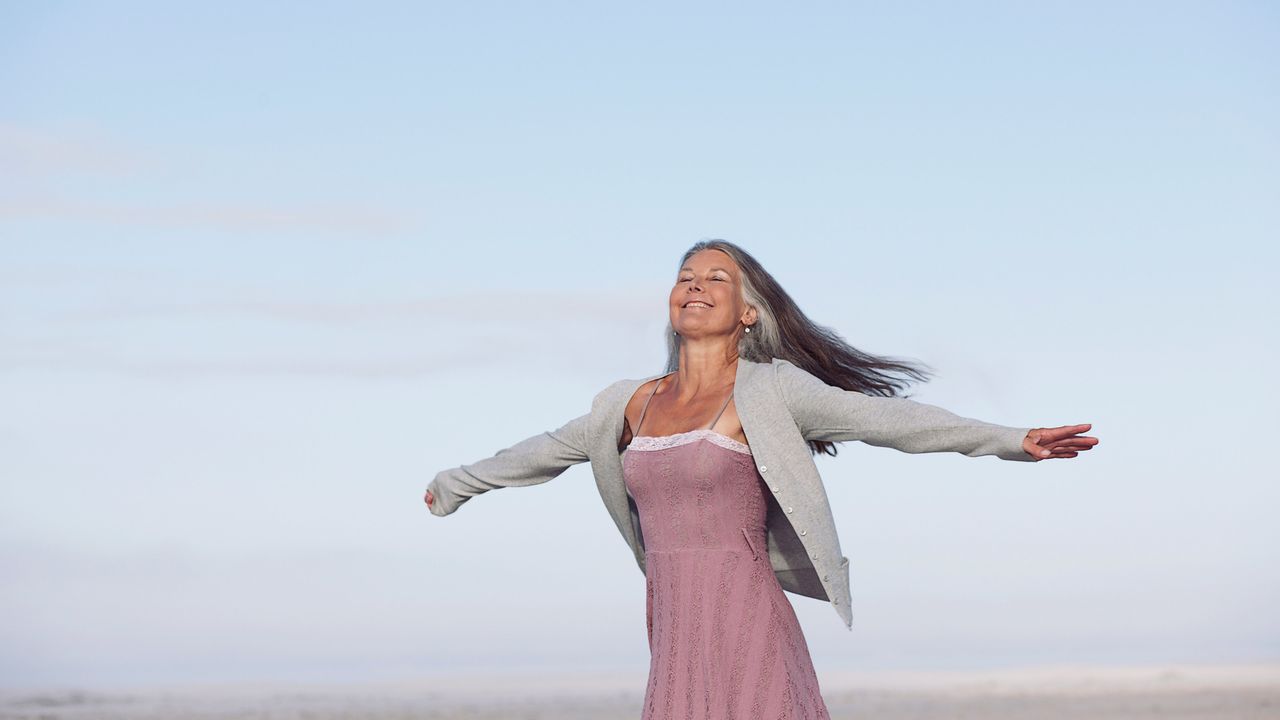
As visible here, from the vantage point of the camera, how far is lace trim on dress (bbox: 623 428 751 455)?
5934mm

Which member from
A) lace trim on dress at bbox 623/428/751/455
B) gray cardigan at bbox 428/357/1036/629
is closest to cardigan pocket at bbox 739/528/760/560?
gray cardigan at bbox 428/357/1036/629

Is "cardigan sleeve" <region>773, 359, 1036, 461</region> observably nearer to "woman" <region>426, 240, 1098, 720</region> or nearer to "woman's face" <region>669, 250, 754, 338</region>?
"woman" <region>426, 240, 1098, 720</region>

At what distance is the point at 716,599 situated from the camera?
19.2 ft

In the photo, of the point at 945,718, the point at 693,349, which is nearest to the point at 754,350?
Answer: the point at 693,349

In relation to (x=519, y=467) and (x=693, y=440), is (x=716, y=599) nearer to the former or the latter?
(x=693, y=440)

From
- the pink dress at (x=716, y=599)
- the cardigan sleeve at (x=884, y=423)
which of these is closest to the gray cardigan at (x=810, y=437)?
the cardigan sleeve at (x=884, y=423)

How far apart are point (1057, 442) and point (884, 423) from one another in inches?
24.4

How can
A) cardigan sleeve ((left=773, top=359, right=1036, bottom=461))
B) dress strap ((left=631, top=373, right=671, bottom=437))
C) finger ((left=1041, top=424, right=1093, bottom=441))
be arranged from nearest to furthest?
finger ((left=1041, top=424, right=1093, bottom=441)), cardigan sleeve ((left=773, top=359, right=1036, bottom=461)), dress strap ((left=631, top=373, right=671, bottom=437))

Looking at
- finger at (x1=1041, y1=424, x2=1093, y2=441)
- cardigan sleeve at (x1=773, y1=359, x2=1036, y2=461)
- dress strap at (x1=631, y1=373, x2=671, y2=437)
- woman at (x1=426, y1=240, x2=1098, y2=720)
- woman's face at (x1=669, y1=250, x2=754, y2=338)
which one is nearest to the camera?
finger at (x1=1041, y1=424, x2=1093, y2=441)

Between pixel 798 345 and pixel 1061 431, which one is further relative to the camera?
pixel 798 345

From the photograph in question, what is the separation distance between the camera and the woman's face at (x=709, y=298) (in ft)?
20.2

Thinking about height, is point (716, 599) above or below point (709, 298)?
below

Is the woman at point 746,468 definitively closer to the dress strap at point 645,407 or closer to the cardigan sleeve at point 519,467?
the dress strap at point 645,407

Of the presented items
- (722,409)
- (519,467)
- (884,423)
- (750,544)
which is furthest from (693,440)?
(519,467)
